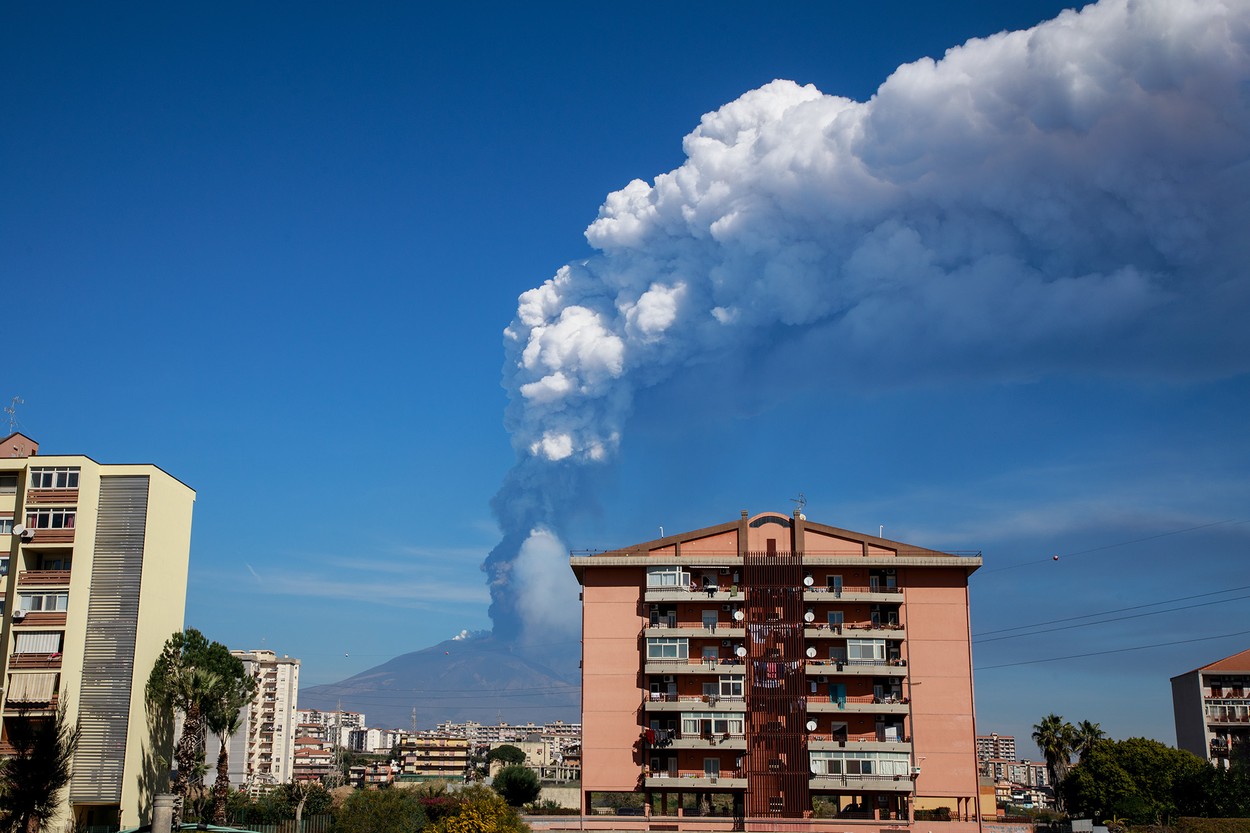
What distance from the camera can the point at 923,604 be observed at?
79375 mm

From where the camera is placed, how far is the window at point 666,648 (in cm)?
7800

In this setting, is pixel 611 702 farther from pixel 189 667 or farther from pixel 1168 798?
pixel 1168 798

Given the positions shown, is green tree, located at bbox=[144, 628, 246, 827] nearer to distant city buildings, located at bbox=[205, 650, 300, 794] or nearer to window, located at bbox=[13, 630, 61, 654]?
window, located at bbox=[13, 630, 61, 654]

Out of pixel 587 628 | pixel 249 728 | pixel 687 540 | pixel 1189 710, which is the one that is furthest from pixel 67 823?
pixel 249 728

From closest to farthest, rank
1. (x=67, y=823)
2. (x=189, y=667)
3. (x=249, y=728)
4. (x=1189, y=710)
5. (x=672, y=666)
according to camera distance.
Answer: (x=67, y=823), (x=189, y=667), (x=672, y=666), (x=1189, y=710), (x=249, y=728)

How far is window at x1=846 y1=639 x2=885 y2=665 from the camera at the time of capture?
77.6 m

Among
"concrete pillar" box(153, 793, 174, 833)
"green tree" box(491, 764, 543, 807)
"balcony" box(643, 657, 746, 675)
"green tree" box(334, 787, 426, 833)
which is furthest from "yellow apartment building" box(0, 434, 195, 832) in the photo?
"green tree" box(491, 764, 543, 807)

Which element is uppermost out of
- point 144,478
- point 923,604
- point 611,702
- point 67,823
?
point 144,478

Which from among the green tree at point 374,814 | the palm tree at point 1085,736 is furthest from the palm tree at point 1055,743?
the green tree at point 374,814

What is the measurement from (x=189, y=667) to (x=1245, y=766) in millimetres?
76973

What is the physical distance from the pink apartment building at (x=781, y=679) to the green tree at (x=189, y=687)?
2272 cm

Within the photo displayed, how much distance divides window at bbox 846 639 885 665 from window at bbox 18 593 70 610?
156 ft

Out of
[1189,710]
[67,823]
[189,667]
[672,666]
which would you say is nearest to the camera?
[67,823]

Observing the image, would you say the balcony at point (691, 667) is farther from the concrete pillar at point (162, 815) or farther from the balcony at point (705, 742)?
the concrete pillar at point (162, 815)
